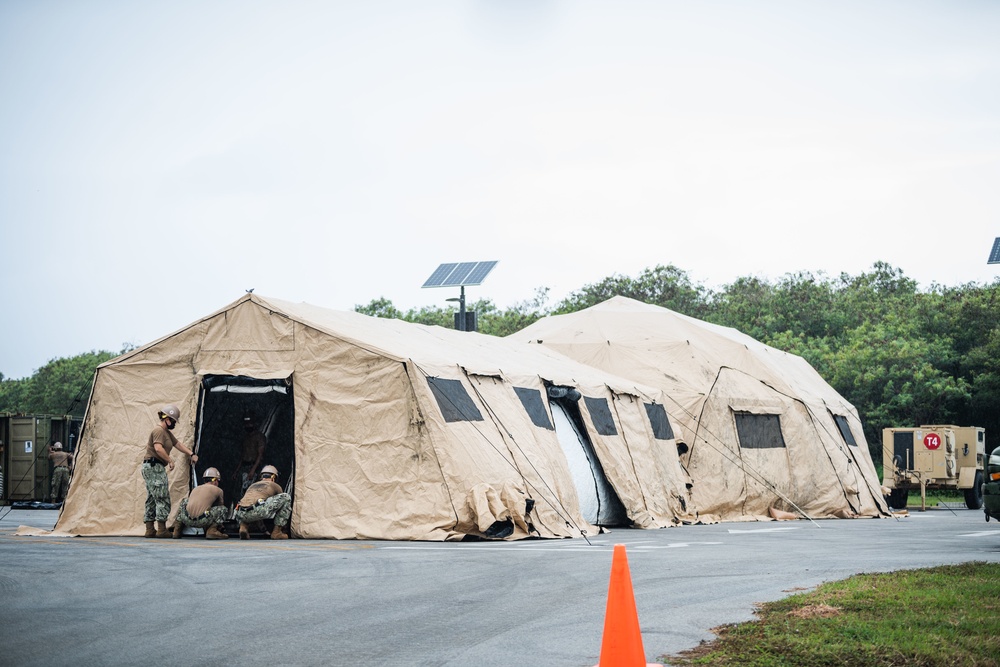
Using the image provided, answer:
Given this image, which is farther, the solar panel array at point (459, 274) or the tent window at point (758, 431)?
the solar panel array at point (459, 274)

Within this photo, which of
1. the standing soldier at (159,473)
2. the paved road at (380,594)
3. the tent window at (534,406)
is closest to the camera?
the paved road at (380,594)

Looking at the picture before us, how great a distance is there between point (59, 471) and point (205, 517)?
1401 centimetres

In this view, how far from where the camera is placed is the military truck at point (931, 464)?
31.3 m

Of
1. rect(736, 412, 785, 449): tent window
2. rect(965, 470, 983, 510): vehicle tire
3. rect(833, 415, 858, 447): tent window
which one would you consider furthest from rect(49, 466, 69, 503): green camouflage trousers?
rect(965, 470, 983, 510): vehicle tire

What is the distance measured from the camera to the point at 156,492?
15.6 metres

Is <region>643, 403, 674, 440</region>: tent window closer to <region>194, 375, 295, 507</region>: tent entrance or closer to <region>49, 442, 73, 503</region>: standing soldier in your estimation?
<region>194, 375, 295, 507</region>: tent entrance

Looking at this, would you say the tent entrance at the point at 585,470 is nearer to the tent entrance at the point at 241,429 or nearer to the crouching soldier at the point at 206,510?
the tent entrance at the point at 241,429

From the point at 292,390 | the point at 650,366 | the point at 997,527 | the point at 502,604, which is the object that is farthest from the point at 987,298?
the point at 502,604

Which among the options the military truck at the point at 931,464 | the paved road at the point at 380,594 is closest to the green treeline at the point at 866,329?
the military truck at the point at 931,464

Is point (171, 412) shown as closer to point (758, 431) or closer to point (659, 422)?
point (659, 422)

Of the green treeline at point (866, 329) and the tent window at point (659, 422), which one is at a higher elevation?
the green treeline at point (866, 329)

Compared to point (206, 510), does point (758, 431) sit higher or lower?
higher

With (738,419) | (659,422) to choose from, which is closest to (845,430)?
(738,419)

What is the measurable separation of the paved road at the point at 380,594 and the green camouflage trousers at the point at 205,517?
25 cm
